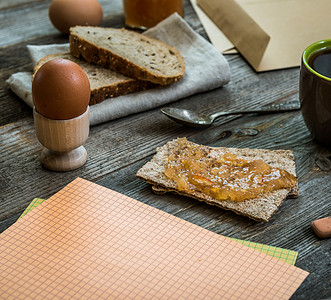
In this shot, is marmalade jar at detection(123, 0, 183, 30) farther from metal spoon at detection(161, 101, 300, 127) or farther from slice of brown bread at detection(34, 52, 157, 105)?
metal spoon at detection(161, 101, 300, 127)

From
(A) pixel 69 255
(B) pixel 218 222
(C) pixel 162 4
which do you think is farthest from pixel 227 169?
(C) pixel 162 4

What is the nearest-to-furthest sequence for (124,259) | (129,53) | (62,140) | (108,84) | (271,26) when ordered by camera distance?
(124,259)
(62,140)
(108,84)
(129,53)
(271,26)

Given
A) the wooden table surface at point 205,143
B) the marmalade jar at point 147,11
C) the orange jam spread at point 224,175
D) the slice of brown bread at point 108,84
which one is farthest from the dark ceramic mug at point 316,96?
the marmalade jar at point 147,11

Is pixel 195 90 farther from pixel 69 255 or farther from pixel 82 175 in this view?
pixel 69 255

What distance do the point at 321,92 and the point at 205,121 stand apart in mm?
318

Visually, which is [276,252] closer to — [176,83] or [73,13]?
[176,83]

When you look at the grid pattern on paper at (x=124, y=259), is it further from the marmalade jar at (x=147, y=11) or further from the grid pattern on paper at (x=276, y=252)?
the marmalade jar at (x=147, y=11)

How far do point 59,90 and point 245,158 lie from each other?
460mm

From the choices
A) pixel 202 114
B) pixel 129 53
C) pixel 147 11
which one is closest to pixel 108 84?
pixel 129 53

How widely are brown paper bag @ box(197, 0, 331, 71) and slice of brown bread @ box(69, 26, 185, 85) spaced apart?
273 millimetres

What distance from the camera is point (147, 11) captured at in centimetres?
182

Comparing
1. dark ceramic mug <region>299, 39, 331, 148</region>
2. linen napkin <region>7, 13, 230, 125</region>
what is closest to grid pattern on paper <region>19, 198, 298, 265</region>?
dark ceramic mug <region>299, 39, 331, 148</region>

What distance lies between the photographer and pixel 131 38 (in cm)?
167

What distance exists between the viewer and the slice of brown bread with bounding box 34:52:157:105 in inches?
55.8
